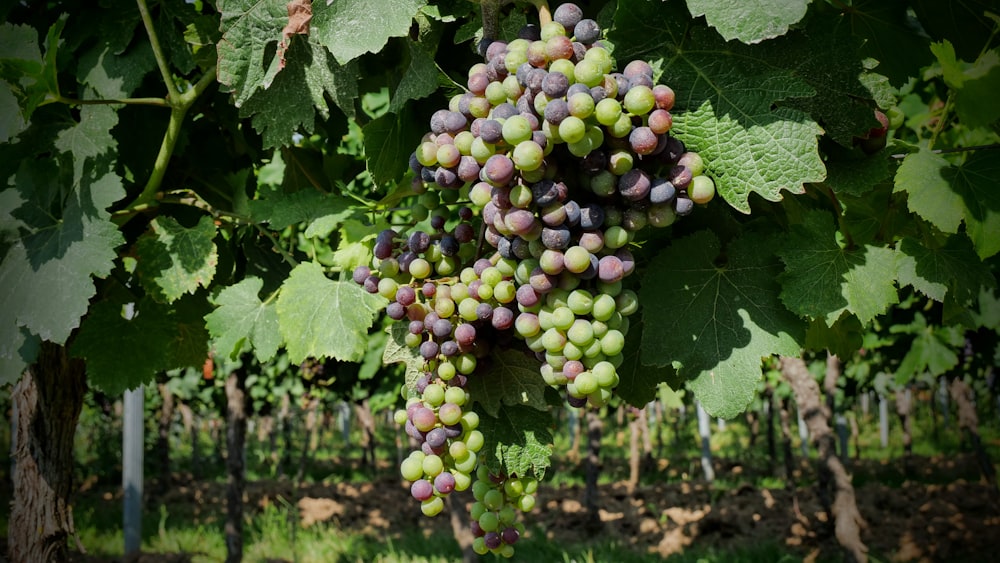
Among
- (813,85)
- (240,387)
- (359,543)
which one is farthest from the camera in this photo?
(359,543)

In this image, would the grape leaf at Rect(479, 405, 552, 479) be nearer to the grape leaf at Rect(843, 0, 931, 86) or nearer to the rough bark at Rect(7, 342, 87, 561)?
the grape leaf at Rect(843, 0, 931, 86)

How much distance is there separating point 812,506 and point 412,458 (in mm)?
12332

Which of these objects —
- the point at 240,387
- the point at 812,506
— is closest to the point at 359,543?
the point at 240,387

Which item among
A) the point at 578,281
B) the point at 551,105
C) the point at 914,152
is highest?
the point at 551,105

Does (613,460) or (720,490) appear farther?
(613,460)

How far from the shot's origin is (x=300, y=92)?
114cm

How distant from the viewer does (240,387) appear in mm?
6668

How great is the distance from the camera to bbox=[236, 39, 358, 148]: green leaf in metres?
1.11

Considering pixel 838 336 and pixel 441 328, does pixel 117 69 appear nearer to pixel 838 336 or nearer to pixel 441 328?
pixel 441 328

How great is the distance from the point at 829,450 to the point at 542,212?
5770 millimetres

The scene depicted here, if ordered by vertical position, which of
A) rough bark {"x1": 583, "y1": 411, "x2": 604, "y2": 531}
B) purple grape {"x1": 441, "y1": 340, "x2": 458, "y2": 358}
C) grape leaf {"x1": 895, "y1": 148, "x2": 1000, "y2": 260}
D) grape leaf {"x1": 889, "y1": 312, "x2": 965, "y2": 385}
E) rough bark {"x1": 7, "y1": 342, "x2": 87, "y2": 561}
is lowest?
rough bark {"x1": 583, "y1": 411, "x2": 604, "y2": 531}

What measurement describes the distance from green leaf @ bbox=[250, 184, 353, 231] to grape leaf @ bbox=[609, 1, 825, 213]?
67 centimetres

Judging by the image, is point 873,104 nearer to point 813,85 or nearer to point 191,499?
point 813,85

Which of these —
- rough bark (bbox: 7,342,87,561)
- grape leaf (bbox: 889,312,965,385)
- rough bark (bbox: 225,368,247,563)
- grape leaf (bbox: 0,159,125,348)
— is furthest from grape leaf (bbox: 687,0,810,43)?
rough bark (bbox: 225,368,247,563)
